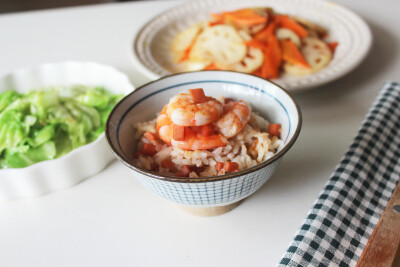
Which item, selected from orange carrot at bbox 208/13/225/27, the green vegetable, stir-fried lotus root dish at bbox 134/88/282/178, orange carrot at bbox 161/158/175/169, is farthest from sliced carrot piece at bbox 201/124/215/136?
orange carrot at bbox 208/13/225/27

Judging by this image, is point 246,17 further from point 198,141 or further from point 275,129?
point 198,141

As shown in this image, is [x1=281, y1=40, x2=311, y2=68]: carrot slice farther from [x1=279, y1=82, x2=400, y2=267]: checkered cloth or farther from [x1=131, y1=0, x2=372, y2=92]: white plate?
[x1=279, y1=82, x2=400, y2=267]: checkered cloth

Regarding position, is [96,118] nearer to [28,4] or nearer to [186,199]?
[186,199]

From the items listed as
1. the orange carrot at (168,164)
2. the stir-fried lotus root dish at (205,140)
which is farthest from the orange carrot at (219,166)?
the orange carrot at (168,164)

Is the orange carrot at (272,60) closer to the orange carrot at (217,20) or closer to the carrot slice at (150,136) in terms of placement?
the orange carrot at (217,20)

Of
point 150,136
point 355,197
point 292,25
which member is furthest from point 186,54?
point 355,197

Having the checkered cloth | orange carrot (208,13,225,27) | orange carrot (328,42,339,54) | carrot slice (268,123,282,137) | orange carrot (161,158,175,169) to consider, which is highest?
orange carrot (208,13,225,27)
